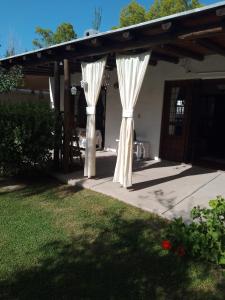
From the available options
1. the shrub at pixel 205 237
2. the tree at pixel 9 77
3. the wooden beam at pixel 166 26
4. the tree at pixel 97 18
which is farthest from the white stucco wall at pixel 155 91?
the tree at pixel 97 18

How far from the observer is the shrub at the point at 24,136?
Answer: 495 cm

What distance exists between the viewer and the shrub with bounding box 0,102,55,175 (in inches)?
195

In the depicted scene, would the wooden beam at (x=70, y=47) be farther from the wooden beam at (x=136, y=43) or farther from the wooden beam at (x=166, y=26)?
Result: the wooden beam at (x=166, y=26)

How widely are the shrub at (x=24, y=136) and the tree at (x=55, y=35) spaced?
934 inches

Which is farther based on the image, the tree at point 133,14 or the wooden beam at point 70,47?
the tree at point 133,14

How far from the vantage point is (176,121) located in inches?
281

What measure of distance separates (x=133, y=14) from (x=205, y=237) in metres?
25.9

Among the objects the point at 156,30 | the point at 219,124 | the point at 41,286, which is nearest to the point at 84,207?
the point at 41,286

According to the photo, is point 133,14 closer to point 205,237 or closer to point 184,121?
point 184,121

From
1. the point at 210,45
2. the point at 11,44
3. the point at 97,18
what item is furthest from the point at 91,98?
the point at 97,18

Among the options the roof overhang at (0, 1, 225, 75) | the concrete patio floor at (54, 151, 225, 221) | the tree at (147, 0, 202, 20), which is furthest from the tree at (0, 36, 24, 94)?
the tree at (147, 0, 202, 20)

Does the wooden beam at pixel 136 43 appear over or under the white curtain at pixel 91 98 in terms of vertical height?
over

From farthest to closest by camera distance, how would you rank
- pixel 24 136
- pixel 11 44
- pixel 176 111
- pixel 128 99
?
pixel 11 44 → pixel 176 111 → pixel 24 136 → pixel 128 99

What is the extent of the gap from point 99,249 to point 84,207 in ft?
3.90
